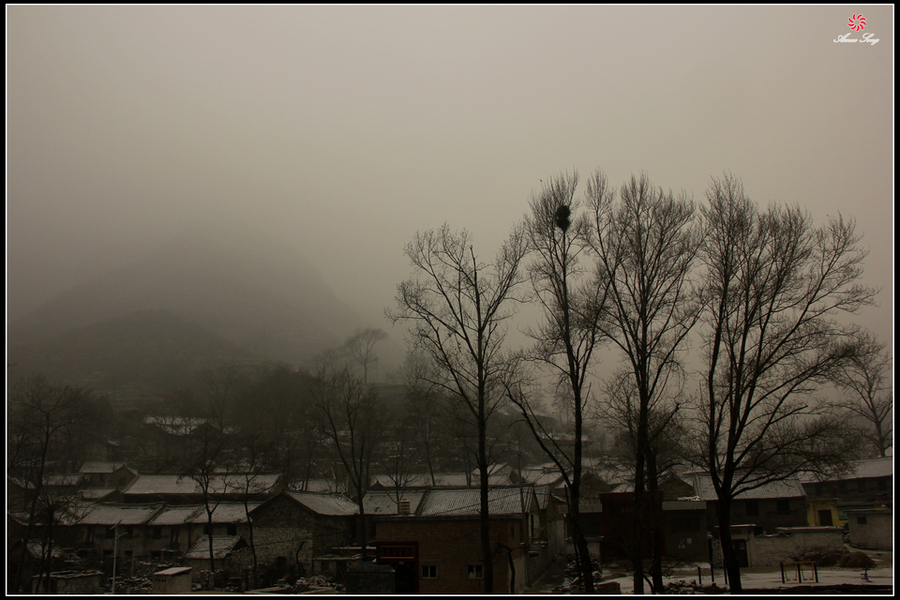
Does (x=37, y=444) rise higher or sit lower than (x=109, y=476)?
higher

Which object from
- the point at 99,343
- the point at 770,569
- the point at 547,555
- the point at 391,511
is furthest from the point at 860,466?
the point at 99,343

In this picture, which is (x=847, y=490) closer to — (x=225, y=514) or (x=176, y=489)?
(x=225, y=514)

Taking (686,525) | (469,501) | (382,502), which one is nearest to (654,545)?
(469,501)

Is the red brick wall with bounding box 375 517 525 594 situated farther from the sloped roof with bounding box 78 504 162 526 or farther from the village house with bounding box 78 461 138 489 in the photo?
the village house with bounding box 78 461 138 489

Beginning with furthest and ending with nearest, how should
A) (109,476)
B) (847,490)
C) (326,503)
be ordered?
(109,476) < (847,490) < (326,503)

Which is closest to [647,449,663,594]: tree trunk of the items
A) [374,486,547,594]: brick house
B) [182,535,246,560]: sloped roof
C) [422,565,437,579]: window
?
[374,486,547,594]: brick house

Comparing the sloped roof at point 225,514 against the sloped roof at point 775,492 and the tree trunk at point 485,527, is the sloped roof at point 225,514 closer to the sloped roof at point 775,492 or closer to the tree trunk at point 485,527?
the tree trunk at point 485,527

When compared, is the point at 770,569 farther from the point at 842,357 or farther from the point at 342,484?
the point at 342,484

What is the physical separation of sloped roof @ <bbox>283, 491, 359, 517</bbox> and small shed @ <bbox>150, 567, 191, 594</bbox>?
809 cm

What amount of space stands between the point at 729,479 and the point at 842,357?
4395mm

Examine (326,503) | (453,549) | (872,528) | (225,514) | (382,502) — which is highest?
(453,549)

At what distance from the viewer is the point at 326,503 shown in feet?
128

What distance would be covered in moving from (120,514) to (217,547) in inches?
532

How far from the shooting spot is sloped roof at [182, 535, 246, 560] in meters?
35.0
